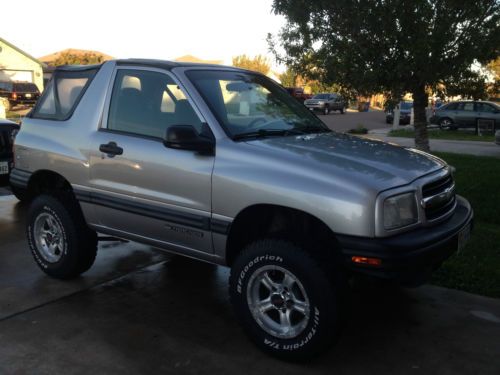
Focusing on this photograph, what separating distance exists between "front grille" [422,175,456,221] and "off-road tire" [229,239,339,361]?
2.60 feet

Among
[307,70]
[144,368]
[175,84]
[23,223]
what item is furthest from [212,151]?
[307,70]

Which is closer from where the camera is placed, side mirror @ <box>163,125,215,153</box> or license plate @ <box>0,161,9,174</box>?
side mirror @ <box>163,125,215,153</box>

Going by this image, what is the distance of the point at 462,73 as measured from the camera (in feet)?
25.3

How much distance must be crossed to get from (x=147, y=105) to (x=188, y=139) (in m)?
0.79

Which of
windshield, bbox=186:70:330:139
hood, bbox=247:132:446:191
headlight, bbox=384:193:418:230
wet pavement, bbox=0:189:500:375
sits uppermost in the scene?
windshield, bbox=186:70:330:139

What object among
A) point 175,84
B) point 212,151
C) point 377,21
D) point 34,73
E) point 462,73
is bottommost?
point 212,151

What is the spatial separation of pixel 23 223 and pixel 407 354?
4974 millimetres

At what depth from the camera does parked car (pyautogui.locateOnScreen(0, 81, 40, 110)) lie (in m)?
33.6

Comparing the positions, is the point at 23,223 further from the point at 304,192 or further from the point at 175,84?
the point at 304,192

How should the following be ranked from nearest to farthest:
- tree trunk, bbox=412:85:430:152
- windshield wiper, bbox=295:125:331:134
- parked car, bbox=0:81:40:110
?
windshield wiper, bbox=295:125:331:134 < tree trunk, bbox=412:85:430:152 < parked car, bbox=0:81:40:110

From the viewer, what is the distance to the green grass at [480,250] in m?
4.47

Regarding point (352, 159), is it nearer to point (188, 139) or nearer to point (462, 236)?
point (462, 236)

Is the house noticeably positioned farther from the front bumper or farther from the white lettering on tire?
the front bumper

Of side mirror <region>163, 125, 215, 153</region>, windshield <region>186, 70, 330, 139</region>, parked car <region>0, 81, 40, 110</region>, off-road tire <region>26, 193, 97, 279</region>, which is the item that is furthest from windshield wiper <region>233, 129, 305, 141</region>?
parked car <region>0, 81, 40, 110</region>
